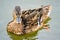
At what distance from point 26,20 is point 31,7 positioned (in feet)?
0.54

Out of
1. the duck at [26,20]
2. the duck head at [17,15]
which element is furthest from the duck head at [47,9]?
the duck head at [17,15]

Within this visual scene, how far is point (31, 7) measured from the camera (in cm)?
213

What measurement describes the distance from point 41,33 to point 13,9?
0.38 meters

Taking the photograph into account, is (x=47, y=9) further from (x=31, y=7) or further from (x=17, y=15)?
(x=17, y=15)

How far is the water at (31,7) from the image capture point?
2.01 metres

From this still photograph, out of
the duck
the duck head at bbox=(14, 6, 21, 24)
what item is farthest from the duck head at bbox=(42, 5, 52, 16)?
the duck head at bbox=(14, 6, 21, 24)

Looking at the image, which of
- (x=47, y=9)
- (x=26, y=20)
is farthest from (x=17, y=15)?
(x=47, y=9)

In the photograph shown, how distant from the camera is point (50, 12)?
210cm

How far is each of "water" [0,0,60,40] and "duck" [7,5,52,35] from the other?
1.8 inches

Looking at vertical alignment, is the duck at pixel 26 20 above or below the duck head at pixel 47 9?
below

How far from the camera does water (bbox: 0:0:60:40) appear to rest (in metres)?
2.01

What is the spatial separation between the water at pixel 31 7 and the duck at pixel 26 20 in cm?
5

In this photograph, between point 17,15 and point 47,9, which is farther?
point 47,9

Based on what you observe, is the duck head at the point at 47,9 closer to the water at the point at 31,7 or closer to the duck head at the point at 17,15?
the water at the point at 31,7
